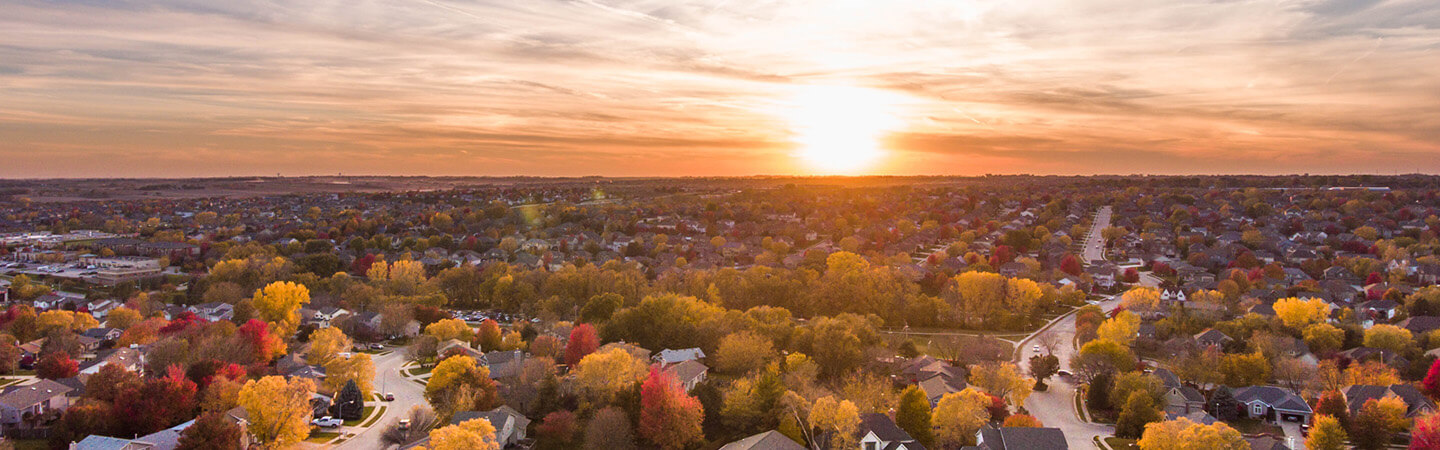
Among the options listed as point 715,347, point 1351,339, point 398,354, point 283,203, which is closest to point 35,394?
point 398,354

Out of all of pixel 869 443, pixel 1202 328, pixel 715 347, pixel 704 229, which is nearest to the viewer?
pixel 869 443

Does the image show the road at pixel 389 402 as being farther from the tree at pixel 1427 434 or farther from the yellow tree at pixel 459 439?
the tree at pixel 1427 434

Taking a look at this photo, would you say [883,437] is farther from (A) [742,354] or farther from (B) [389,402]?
(B) [389,402]

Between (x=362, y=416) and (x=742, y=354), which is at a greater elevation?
(x=742, y=354)

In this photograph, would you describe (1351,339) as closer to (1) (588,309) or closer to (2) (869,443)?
(2) (869,443)

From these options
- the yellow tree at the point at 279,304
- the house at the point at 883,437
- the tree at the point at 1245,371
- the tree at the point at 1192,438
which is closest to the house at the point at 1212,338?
the tree at the point at 1245,371

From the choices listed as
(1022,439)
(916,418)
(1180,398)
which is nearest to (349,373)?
(916,418)

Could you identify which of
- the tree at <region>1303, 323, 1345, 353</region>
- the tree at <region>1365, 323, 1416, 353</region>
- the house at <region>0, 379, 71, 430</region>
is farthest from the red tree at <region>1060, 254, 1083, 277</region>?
the house at <region>0, 379, 71, 430</region>
